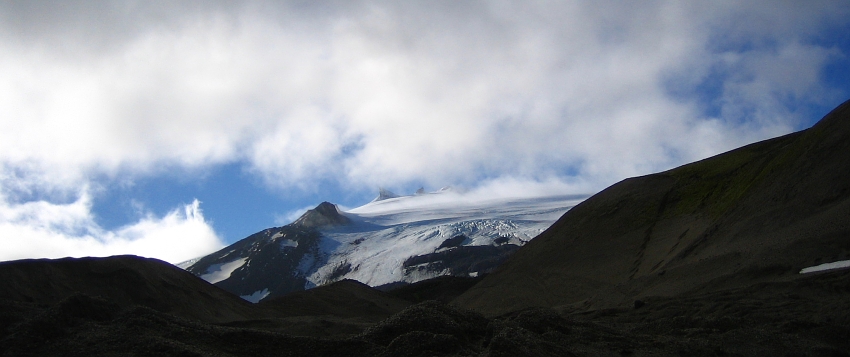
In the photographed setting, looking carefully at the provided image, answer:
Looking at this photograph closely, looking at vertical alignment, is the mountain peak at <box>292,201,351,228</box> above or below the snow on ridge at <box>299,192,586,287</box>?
above

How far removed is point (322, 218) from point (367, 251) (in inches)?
1440

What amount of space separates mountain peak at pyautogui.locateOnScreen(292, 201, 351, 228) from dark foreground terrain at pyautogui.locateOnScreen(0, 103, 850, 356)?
99.7 metres

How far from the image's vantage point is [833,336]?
13.3 metres

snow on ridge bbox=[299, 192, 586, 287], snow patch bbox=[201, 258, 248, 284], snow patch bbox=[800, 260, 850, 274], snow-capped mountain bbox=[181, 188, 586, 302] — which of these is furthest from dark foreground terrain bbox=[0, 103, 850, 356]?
snow patch bbox=[201, 258, 248, 284]

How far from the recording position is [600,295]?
2612 cm

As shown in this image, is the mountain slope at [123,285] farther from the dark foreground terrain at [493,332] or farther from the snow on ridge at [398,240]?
the snow on ridge at [398,240]

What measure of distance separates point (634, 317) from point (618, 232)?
→ 2271 cm

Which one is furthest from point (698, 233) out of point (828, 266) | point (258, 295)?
point (258, 295)

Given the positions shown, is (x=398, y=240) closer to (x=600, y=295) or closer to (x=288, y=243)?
(x=288, y=243)

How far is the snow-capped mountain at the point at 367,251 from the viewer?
4050 inches

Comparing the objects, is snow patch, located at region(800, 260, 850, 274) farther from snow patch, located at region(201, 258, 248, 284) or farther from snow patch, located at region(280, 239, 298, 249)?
snow patch, located at region(280, 239, 298, 249)

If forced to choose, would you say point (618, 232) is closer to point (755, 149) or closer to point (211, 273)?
point (755, 149)

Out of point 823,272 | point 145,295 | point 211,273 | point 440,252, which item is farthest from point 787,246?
point 211,273

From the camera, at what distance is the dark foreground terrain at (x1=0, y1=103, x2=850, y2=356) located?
42.1 ft
